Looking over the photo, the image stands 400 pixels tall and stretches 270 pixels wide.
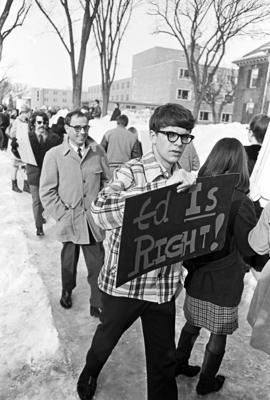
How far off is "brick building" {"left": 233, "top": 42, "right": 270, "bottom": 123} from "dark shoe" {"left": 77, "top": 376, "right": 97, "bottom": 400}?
30.8m

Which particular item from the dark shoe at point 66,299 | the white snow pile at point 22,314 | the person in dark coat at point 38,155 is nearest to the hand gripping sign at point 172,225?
the white snow pile at point 22,314

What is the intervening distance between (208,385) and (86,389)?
882mm

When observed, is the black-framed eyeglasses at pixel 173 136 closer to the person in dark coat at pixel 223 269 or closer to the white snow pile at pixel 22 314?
the person in dark coat at pixel 223 269

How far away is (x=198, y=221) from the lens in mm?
1992

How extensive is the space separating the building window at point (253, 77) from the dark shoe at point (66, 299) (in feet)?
110

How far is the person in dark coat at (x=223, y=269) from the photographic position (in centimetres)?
219

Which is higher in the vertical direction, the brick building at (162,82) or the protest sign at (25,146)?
the brick building at (162,82)

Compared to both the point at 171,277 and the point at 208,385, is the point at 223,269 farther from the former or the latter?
the point at 208,385

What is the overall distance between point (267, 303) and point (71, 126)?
2362 millimetres

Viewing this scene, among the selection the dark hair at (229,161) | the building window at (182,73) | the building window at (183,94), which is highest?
the building window at (182,73)

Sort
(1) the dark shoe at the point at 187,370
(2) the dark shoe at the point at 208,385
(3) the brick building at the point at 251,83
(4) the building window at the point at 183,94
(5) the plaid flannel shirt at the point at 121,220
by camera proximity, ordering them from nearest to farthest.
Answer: (5) the plaid flannel shirt at the point at 121,220 → (2) the dark shoe at the point at 208,385 → (1) the dark shoe at the point at 187,370 → (3) the brick building at the point at 251,83 → (4) the building window at the point at 183,94

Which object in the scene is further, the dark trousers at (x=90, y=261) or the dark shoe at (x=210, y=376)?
the dark trousers at (x=90, y=261)

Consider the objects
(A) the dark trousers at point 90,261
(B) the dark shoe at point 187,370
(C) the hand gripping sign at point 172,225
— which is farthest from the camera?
(A) the dark trousers at point 90,261

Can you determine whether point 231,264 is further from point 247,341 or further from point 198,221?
point 247,341
